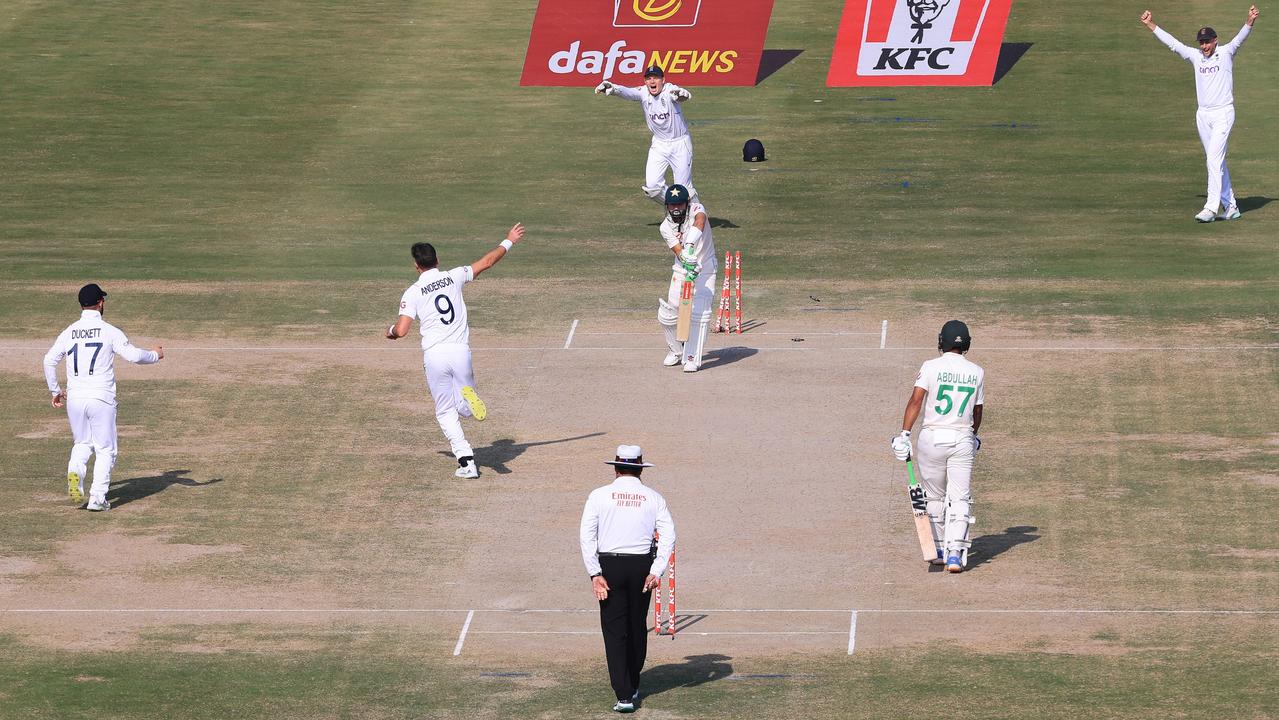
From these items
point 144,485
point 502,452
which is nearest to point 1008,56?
point 502,452

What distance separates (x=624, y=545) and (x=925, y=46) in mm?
22805

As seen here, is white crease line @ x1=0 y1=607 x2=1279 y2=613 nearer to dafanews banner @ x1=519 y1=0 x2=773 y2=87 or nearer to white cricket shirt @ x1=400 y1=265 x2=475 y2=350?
white cricket shirt @ x1=400 y1=265 x2=475 y2=350

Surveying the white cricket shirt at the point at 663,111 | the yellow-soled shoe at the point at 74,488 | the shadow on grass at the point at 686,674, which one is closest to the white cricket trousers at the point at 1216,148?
the white cricket shirt at the point at 663,111

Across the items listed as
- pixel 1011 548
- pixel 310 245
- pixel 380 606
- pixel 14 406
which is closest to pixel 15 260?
pixel 310 245

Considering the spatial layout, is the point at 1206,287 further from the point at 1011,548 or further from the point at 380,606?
the point at 380,606

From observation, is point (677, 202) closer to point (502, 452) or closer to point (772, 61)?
point (502, 452)

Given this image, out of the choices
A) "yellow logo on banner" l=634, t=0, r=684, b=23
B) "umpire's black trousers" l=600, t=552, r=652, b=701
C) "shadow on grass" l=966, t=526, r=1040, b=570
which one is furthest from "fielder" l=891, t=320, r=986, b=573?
"yellow logo on banner" l=634, t=0, r=684, b=23

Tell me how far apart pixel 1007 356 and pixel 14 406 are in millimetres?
11722

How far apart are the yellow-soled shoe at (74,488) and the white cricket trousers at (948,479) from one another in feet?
27.0

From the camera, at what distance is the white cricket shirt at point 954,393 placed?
16.8 m

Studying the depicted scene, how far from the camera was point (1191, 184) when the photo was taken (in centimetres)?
3062

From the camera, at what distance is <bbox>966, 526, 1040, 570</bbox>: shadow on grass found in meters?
17.9

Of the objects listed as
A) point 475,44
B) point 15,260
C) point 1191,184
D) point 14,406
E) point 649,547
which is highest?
point 475,44

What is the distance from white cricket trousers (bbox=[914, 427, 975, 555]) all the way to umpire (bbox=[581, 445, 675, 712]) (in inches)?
136
